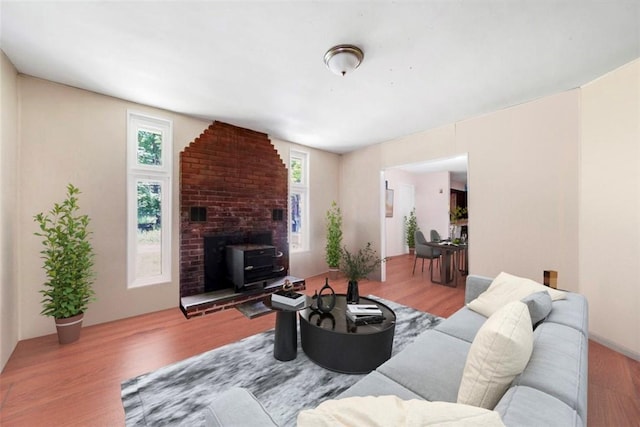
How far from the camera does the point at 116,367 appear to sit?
6.60 ft

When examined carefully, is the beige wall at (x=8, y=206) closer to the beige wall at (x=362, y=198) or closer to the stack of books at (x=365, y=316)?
the stack of books at (x=365, y=316)

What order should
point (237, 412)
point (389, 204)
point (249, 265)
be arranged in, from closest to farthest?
point (237, 412)
point (249, 265)
point (389, 204)

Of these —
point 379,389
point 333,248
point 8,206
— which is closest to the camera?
point 379,389

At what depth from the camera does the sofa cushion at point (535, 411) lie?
701 millimetres

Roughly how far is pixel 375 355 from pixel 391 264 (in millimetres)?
4442

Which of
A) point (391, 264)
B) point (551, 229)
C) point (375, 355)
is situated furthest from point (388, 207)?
point (375, 355)

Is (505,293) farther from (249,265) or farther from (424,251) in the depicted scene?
(424,251)

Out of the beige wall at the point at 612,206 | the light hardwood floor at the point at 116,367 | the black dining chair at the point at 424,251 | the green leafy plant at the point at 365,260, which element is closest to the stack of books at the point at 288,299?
the light hardwood floor at the point at 116,367

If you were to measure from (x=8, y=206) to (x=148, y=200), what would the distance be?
1.14m

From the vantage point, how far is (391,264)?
240 inches

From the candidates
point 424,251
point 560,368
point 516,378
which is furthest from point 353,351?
point 424,251

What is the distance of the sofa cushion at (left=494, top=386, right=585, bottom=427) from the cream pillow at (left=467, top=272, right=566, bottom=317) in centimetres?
129

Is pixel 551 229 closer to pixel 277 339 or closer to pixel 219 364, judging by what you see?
pixel 277 339

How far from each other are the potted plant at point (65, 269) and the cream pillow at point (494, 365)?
3.29 meters
